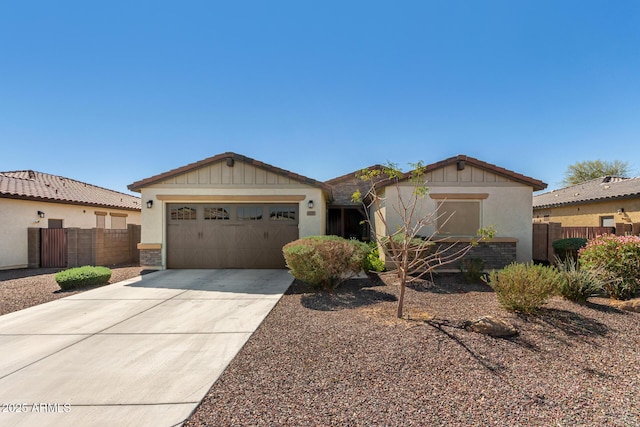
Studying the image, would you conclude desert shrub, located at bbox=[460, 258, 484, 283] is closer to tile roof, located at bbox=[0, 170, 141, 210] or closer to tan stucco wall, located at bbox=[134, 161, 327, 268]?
tan stucco wall, located at bbox=[134, 161, 327, 268]

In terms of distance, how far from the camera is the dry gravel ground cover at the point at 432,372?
2.70 meters

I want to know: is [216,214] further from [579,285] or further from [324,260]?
[579,285]

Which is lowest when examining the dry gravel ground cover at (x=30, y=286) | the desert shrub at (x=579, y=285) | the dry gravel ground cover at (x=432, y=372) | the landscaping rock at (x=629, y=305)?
the dry gravel ground cover at (x=30, y=286)

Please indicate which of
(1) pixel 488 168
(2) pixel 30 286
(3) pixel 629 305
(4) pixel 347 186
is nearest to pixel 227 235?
(2) pixel 30 286

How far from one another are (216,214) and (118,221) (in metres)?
10.2

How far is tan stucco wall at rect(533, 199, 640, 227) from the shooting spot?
44.0 feet

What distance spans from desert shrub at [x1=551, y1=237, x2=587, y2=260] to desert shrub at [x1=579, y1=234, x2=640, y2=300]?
3.86 m

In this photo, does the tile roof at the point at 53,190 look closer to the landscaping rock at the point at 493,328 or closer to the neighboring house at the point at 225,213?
the neighboring house at the point at 225,213

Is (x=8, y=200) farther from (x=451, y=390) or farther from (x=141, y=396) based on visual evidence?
(x=451, y=390)

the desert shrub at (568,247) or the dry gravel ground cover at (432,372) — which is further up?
the desert shrub at (568,247)

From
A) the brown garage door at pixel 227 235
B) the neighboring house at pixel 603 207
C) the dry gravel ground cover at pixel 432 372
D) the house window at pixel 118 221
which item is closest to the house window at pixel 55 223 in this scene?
the house window at pixel 118 221

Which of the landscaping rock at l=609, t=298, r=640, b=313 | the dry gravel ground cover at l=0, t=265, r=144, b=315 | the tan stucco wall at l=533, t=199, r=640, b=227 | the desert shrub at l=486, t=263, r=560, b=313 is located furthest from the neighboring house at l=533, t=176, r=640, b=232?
the dry gravel ground cover at l=0, t=265, r=144, b=315

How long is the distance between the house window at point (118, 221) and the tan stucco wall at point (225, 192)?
8080 millimetres

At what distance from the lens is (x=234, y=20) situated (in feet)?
30.0
